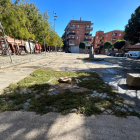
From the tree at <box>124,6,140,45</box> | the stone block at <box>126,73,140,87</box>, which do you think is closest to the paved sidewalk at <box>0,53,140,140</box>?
the stone block at <box>126,73,140,87</box>

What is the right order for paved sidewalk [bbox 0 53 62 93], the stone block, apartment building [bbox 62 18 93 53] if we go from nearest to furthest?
the stone block → paved sidewalk [bbox 0 53 62 93] → apartment building [bbox 62 18 93 53]

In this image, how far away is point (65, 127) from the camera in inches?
62.4

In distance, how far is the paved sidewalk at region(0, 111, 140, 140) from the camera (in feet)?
→ 4.60

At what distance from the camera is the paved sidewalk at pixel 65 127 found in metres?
1.40

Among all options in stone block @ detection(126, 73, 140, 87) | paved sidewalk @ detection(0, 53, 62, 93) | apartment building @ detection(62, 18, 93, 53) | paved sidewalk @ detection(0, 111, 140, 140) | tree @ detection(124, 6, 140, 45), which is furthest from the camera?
apartment building @ detection(62, 18, 93, 53)

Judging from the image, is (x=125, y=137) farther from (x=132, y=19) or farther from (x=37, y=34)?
(x=37, y=34)

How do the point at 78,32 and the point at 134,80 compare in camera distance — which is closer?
the point at 134,80

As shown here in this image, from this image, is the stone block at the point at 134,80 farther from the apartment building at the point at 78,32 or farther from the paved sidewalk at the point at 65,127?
the apartment building at the point at 78,32

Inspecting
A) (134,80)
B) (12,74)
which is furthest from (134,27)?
(12,74)

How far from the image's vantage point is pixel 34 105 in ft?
6.98

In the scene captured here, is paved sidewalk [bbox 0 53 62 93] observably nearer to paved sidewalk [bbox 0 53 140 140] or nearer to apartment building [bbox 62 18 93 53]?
paved sidewalk [bbox 0 53 140 140]

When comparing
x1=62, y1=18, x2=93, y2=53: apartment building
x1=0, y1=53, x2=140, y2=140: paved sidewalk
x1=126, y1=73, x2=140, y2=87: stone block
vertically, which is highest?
x1=62, y1=18, x2=93, y2=53: apartment building

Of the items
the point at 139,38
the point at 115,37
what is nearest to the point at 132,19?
the point at 139,38

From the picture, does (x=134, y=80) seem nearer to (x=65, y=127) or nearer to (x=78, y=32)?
(x=65, y=127)
